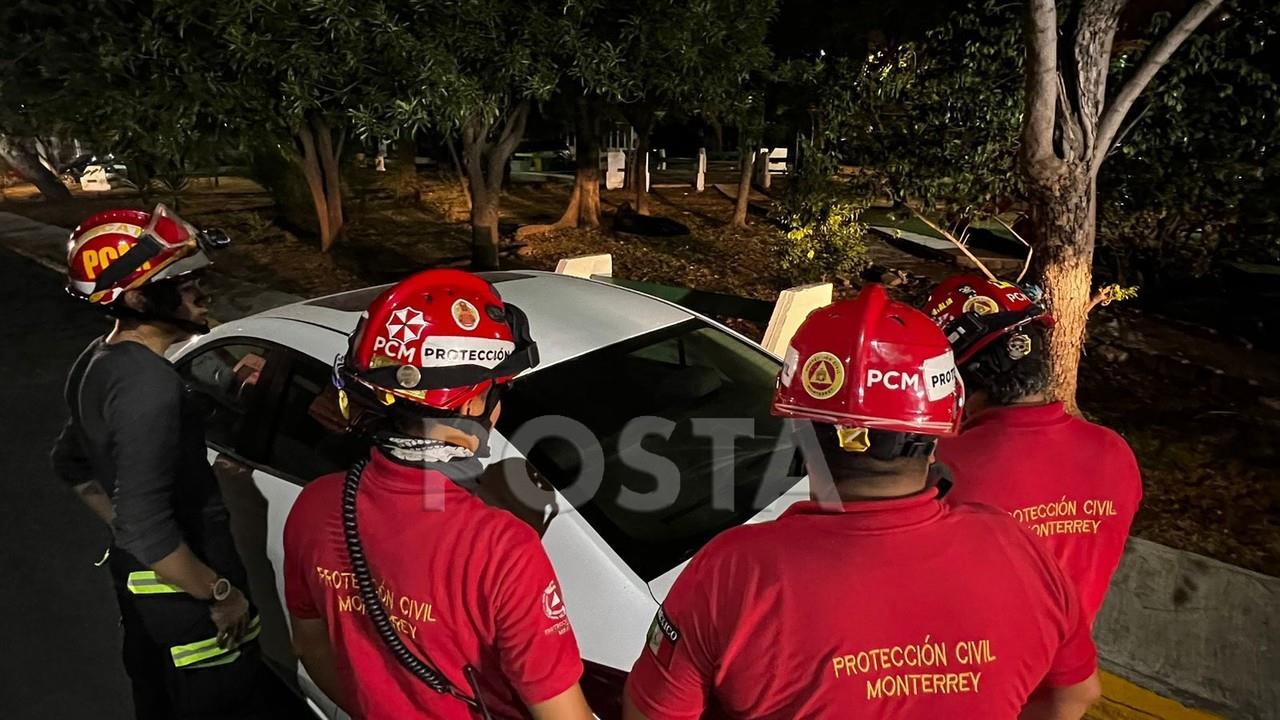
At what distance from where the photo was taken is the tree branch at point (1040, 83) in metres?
4.82

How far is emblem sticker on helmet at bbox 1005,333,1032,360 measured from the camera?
2.29m

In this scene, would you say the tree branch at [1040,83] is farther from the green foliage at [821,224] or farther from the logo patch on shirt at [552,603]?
the logo patch on shirt at [552,603]

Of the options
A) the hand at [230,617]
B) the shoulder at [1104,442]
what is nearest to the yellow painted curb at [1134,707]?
the shoulder at [1104,442]

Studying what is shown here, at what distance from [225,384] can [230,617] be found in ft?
5.61

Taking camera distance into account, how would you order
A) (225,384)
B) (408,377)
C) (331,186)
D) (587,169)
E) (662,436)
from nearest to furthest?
1. (408,377)
2. (662,436)
3. (225,384)
4. (331,186)
5. (587,169)

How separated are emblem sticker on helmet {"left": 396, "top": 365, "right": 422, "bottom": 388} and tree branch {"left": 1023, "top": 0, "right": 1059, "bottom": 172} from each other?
474cm

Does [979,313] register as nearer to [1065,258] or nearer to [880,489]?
[880,489]

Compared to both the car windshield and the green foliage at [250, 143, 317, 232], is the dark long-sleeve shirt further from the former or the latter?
the green foliage at [250, 143, 317, 232]

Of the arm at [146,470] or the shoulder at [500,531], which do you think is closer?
the shoulder at [500,531]

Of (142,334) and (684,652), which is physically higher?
(142,334)

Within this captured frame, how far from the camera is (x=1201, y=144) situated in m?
6.42

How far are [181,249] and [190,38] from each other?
8.53m

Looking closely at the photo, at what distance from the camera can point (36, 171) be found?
912 inches

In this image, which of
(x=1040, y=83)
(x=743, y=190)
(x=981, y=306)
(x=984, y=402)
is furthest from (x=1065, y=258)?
(x=743, y=190)
